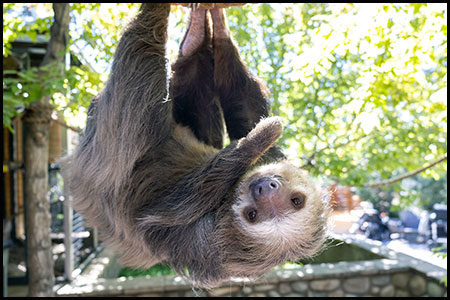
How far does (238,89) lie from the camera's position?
2498 mm

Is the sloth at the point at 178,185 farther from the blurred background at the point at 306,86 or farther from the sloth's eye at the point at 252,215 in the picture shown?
the blurred background at the point at 306,86

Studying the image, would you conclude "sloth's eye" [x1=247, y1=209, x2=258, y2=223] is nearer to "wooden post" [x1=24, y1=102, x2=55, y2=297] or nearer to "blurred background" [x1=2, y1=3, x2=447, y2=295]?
"blurred background" [x1=2, y1=3, x2=447, y2=295]

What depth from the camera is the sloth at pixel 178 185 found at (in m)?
1.85

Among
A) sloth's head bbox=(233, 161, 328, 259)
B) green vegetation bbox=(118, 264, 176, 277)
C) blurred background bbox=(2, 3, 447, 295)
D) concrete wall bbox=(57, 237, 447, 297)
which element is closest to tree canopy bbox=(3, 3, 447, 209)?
blurred background bbox=(2, 3, 447, 295)

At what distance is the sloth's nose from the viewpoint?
1.78 meters

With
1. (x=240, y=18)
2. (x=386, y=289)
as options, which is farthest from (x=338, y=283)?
(x=240, y=18)

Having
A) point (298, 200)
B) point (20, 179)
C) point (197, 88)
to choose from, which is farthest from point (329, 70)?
point (20, 179)

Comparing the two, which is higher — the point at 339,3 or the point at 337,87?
the point at 339,3

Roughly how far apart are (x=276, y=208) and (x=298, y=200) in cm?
14

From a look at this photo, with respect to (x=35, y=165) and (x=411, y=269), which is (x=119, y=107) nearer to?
(x=35, y=165)

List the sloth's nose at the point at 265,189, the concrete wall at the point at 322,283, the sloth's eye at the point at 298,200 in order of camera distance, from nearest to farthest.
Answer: the sloth's nose at the point at 265,189
the sloth's eye at the point at 298,200
the concrete wall at the point at 322,283

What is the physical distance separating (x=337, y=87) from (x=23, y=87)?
3.93m

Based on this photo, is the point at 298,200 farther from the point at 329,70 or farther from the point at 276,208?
the point at 329,70

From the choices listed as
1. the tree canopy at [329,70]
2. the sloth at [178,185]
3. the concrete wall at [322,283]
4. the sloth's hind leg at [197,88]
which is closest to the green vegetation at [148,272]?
the concrete wall at [322,283]
